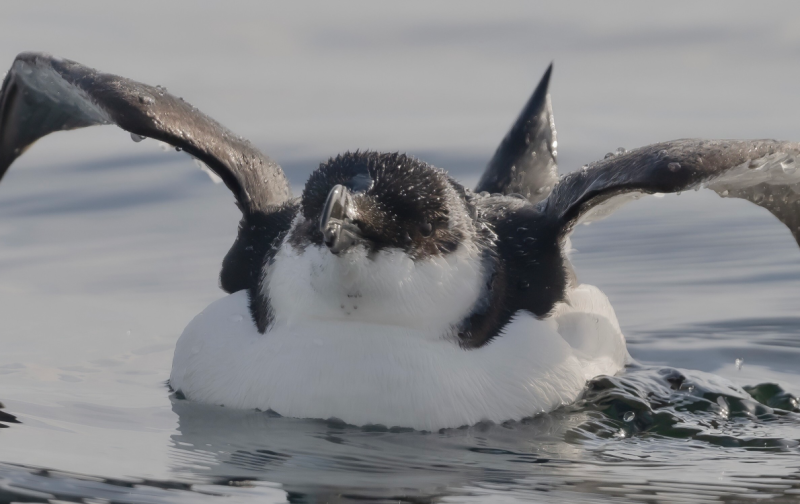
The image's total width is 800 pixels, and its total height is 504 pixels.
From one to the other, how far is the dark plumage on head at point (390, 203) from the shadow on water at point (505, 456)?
37.2 inches

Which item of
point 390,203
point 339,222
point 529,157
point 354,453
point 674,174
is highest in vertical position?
point 529,157

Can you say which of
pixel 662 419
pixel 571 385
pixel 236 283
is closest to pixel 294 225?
pixel 236 283

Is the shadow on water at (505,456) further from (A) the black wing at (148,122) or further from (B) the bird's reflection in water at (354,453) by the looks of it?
(A) the black wing at (148,122)

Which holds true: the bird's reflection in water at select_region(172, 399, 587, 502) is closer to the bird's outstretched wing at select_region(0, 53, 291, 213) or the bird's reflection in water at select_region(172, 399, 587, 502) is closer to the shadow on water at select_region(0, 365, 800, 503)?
the shadow on water at select_region(0, 365, 800, 503)

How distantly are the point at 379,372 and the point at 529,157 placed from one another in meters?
3.14

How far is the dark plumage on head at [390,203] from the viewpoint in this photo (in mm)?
6188

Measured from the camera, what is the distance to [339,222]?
5863mm

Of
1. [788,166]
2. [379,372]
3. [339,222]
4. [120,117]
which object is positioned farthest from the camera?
[120,117]

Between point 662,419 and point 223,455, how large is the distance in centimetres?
237

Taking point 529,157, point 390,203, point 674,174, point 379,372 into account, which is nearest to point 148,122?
point 390,203

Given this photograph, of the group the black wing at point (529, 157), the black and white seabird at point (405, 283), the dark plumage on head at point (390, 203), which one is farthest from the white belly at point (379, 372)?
the black wing at point (529, 157)

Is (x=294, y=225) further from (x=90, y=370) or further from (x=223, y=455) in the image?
(x=90, y=370)

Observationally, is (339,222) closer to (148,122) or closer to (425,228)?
(425,228)

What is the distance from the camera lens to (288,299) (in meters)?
6.58
